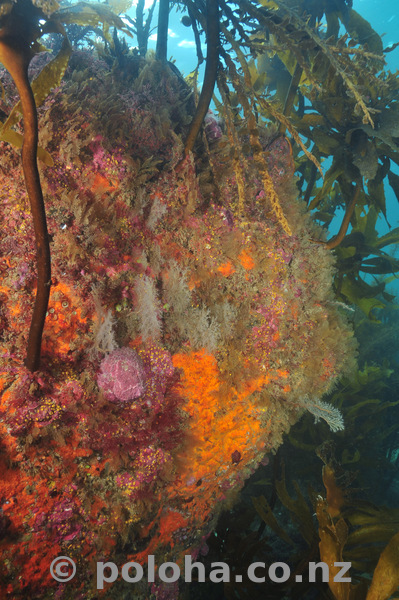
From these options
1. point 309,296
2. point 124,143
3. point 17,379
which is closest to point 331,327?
point 309,296

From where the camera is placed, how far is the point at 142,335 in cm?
201

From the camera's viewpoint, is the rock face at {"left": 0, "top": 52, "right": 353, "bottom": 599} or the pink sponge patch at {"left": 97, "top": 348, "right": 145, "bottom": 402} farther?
the pink sponge patch at {"left": 97, "top": 348, "right": 145, "bottom": 402}

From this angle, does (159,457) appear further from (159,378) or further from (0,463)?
(0,463)

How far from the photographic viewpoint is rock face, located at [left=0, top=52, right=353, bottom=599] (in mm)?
1708

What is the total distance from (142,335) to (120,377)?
317 mm

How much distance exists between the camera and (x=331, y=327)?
8.98 ft

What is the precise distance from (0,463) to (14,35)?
6.61 ft

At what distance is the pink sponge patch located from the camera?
5.96 feet

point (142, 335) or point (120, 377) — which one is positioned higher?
point (142, 335)

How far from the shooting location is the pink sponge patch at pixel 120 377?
71.6 inches

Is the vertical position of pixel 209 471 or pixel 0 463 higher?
pixel 0 463

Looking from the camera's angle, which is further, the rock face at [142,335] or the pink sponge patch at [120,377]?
the pink sponge patch at [120,377]

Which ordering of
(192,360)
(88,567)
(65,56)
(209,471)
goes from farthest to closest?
(209,471), (192,360), (88,567), (65,56)

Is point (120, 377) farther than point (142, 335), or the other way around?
point (142, 335)
